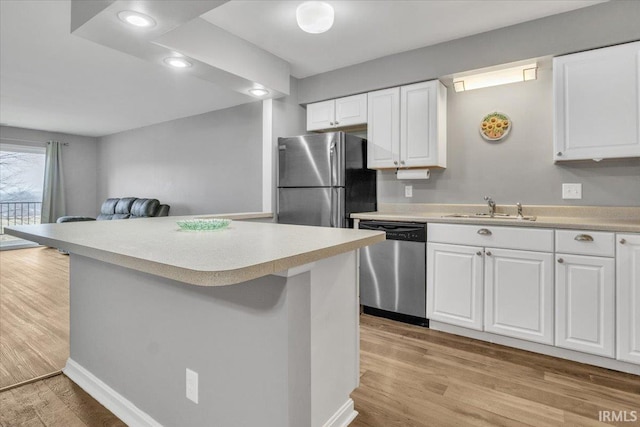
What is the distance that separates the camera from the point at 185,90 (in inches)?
165

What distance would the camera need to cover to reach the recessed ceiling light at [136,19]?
A: 181cm

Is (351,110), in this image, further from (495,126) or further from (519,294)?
(519,294)

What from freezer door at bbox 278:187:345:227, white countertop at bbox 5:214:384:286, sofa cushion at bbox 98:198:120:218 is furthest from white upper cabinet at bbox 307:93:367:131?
sofa cushion at bbox 98:198:120:218

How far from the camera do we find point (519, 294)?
228 centimetres

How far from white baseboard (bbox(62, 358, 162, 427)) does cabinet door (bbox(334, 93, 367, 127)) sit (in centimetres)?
281

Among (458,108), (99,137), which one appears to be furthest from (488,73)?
(99,137)

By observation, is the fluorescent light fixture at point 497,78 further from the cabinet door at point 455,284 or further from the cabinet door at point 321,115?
the cabinet door at point 455,284

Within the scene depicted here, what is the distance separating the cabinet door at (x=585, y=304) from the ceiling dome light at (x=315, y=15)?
211cm

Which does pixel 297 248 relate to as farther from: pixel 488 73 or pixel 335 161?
pixel 488 73

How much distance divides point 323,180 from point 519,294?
179 cm

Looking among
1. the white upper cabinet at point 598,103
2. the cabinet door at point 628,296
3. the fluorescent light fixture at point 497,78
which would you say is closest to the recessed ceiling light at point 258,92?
the fluorescent light fixture at point 497,78

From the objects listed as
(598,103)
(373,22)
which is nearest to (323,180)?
(373,22)

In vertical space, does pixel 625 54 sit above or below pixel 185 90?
below

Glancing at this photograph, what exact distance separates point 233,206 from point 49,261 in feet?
10.5
